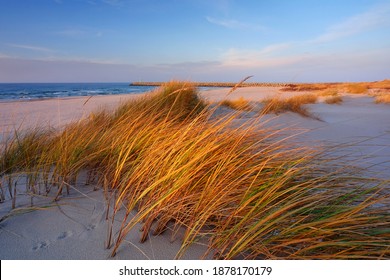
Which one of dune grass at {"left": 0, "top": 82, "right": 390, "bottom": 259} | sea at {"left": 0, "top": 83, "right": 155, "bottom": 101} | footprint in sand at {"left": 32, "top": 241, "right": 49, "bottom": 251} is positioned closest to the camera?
dune grass at {"left": 0, "top": 82, "right": 390, "bottom": 259}

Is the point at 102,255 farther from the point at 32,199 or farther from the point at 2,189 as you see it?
the point at 2,189

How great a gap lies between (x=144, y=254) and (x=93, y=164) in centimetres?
108

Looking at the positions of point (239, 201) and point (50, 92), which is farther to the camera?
point (50, 92)

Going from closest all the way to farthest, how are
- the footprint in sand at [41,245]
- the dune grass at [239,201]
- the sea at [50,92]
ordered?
the dune grass at [239,201] → the footprint in sand at [41,245] → the sea at [50,92]

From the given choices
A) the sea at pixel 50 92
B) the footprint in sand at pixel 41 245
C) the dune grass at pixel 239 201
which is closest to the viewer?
the dune grass at pixel 239 201

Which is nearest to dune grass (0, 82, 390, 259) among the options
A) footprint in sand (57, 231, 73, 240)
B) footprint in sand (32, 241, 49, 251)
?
footprint in sand (57, 231, 73, 240)

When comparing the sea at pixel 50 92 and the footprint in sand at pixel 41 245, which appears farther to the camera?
the sea at pixel 50 92

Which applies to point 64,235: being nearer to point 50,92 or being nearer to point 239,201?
point 239,201

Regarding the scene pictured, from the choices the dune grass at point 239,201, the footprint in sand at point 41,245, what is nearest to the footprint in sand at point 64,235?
the footprint in sand at point 41,245

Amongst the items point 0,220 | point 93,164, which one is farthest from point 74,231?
point 93,164

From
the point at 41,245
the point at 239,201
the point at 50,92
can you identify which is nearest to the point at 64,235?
the point at 41,245

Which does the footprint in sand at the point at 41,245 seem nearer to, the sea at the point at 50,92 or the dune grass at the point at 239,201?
the dune grass at the point at 239,201

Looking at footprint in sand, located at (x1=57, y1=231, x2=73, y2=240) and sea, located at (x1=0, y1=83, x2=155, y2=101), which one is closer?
footprint in sand, located at (x1=57, y1=231, x2=73, y2=240)

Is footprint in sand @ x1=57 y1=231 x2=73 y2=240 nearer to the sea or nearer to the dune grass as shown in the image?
the dune grass
